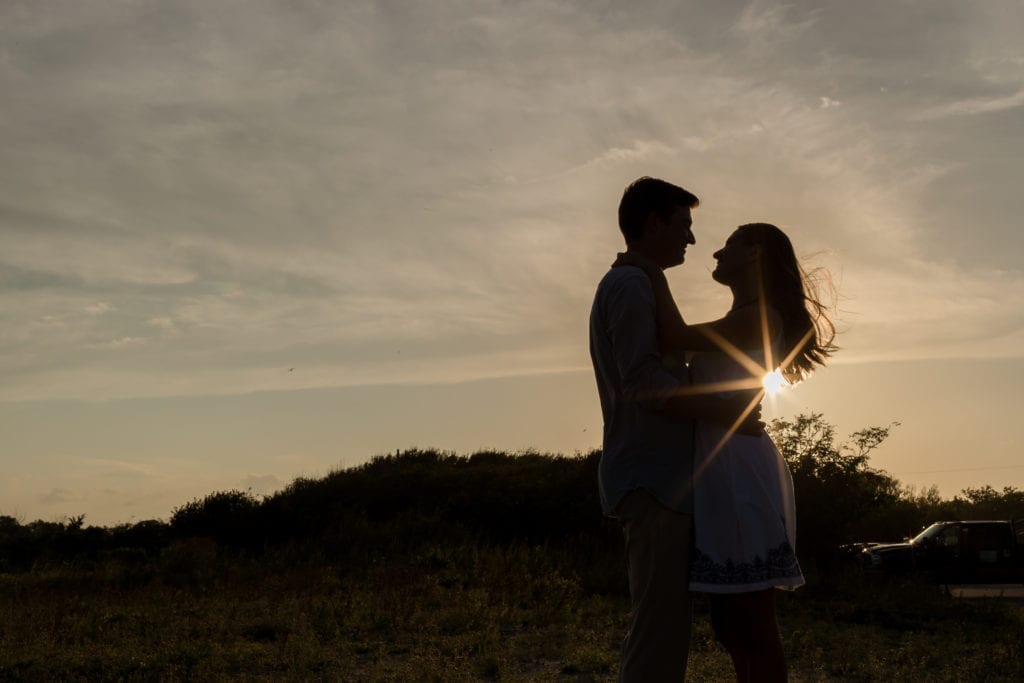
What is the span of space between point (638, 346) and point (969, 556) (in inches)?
733

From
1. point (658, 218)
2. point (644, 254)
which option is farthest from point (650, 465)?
point (658, 218)

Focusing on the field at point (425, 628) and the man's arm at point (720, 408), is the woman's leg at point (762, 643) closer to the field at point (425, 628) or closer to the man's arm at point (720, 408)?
the man's arm at point (720, 408)

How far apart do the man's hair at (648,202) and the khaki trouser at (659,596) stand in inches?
39.3

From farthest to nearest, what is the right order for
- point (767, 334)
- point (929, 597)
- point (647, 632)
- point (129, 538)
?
point (129, 538)
point (929, 597)
point (767, 334)
point (647, 632)

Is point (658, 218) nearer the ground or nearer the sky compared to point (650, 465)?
nearer the sky

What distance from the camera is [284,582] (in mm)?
13969

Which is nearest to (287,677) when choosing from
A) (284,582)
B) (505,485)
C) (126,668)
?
(126,668)

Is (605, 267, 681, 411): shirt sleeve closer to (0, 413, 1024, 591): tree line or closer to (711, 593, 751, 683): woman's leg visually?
(711, 593, 751, 683): woman's leg

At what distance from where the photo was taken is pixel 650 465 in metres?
3.57

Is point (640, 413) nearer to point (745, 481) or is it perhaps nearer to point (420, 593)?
point (745, 481)

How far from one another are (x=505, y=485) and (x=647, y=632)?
2002 cm

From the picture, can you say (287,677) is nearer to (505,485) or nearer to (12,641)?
(12,641)

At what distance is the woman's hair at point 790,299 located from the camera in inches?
153

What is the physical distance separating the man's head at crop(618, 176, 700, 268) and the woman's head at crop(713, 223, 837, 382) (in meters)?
0.26
